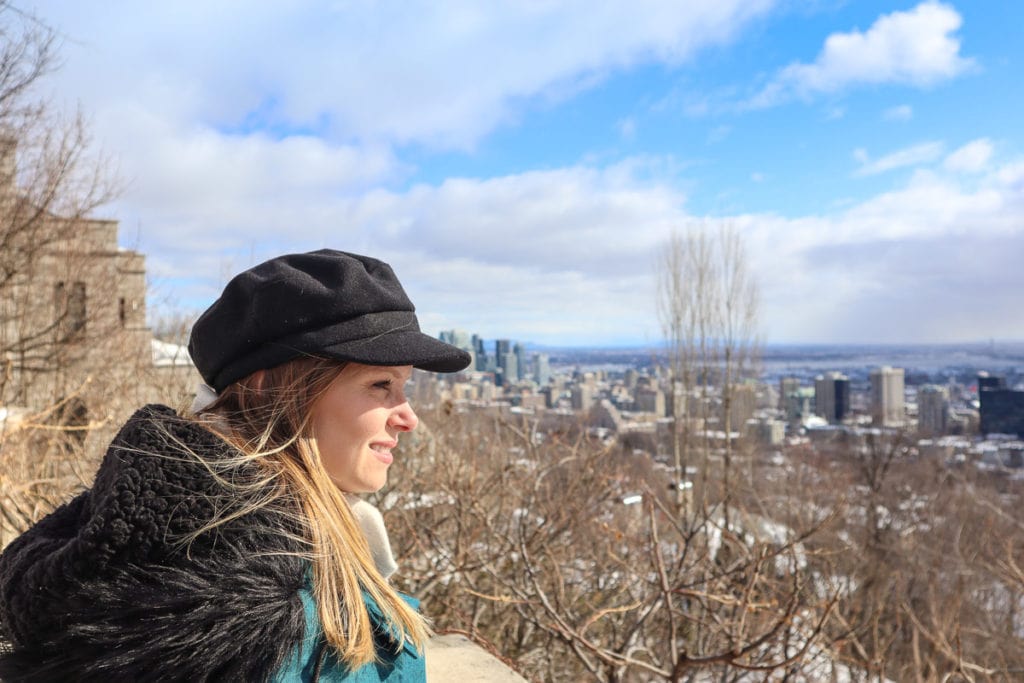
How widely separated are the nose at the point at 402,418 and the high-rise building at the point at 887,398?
1037 inches

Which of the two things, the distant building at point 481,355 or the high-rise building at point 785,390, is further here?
the high-rise building at point 785,390

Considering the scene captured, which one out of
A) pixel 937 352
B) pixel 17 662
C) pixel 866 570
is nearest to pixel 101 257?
pixel 17 662

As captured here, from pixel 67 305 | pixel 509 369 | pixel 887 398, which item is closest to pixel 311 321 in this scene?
pixel 509 369

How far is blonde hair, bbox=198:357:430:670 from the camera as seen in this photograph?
121cm

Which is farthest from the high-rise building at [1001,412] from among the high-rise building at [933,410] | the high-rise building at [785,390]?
the high-rise building at [785,390]

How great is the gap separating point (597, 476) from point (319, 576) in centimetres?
532

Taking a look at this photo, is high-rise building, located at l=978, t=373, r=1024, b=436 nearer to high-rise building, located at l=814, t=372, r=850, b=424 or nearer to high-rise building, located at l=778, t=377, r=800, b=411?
high-rise building, located at l=814, t=372, r=850, b=424

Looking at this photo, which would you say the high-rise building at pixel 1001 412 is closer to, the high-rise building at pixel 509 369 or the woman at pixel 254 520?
the high-rise building at pixel 509 369

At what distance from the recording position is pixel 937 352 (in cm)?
6838

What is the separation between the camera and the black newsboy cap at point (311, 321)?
4.43 ft

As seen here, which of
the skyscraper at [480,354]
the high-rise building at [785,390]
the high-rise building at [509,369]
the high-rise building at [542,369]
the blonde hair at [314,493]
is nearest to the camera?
the blonde hair at [314,493]

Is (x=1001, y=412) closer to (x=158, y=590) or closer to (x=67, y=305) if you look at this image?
(x=67, y=305)

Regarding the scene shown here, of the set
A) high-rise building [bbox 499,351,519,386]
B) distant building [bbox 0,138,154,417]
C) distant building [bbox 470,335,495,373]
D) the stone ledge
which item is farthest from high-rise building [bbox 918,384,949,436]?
the stone ledge

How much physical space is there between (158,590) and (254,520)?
171mm
